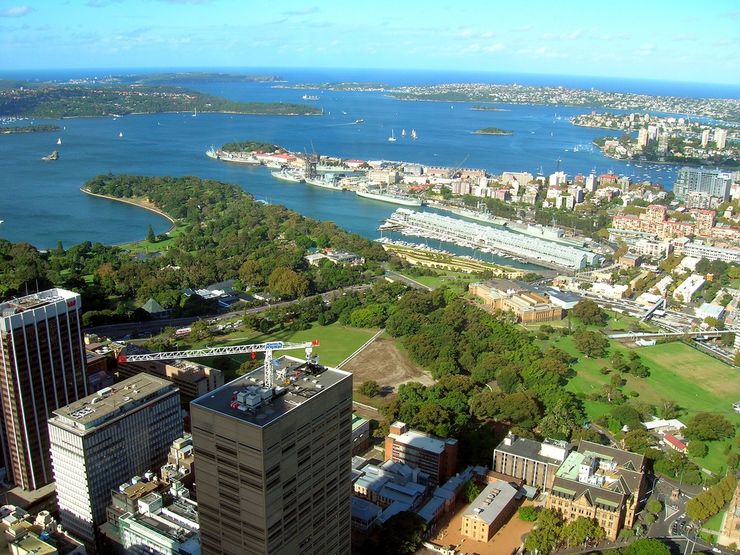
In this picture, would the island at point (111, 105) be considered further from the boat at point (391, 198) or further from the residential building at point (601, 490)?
the residential building at point (601, 490)

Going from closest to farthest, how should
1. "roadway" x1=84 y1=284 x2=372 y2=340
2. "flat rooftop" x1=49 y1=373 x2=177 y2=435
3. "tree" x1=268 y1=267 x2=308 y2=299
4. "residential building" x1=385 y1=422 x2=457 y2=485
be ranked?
"flat rooftop" x1=49 y1=373 x2=177 y2=435, "residential building" x1=385 y1=422 x2=457 y2=485, "roadway" x1=84 y1=284 x2=372 y2=340, "tree" x1=268 y1=267 x2=308 y2=299

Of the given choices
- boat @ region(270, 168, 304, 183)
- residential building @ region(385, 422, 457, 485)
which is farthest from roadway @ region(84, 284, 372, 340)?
boat @ region(270, 168, 304, 183)

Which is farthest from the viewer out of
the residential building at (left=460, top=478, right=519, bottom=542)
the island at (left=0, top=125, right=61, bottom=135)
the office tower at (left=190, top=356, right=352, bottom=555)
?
the island at (left=0, top=125, right=61, bottom=135)

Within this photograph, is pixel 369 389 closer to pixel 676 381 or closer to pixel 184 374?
pixel 184 374

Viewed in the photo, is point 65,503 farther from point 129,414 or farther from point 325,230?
point 325,230

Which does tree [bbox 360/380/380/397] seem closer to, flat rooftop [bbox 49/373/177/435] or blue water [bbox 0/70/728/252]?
flat rooftop [bbox 49/373/177/435]
